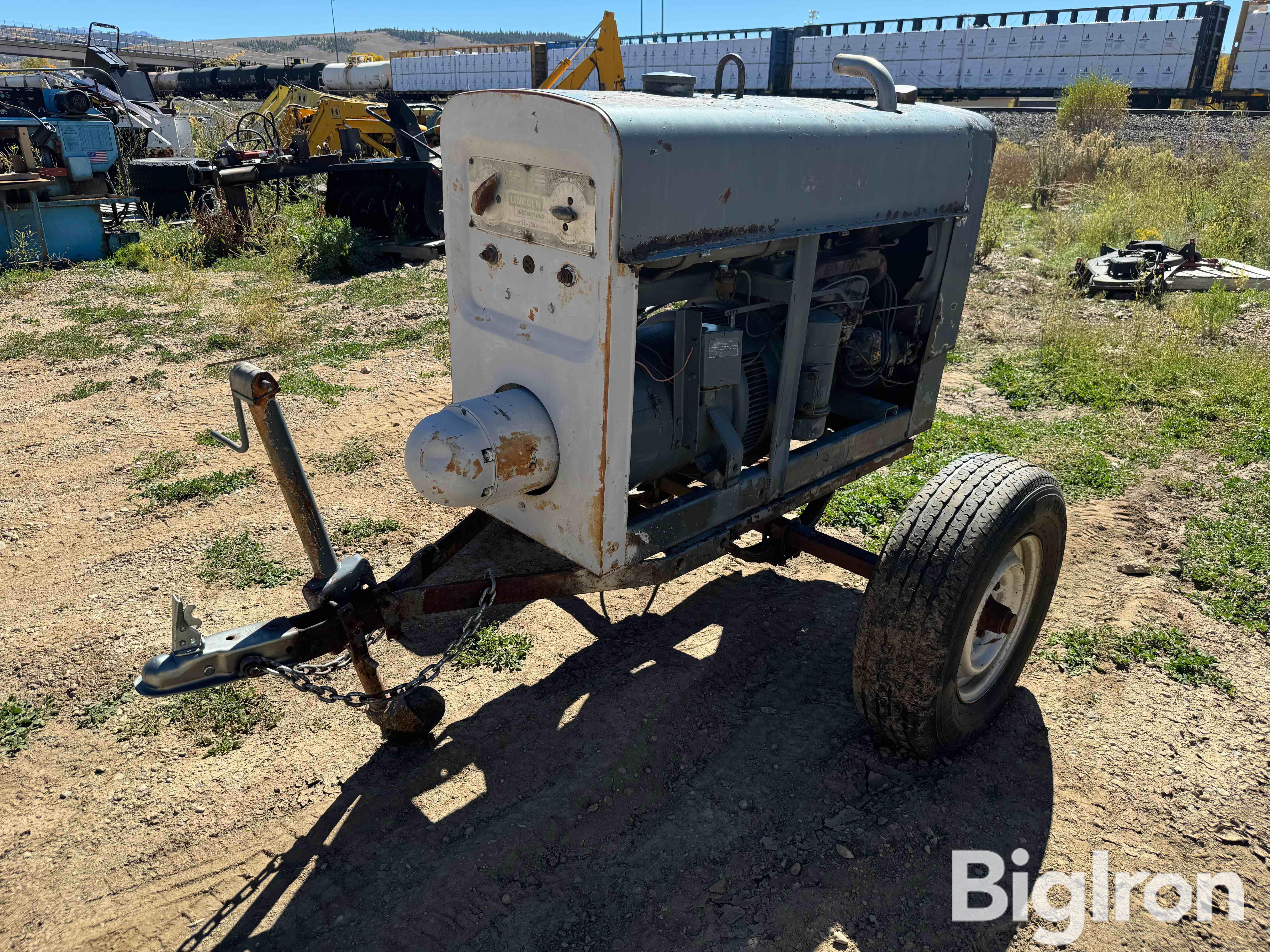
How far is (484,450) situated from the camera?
2467 mm

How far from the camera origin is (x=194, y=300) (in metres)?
8.88

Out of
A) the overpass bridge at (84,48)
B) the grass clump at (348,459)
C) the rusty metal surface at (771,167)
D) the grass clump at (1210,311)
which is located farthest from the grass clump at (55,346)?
the overpass bridge at (84,48)

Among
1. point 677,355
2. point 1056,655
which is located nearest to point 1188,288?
point 1056,655

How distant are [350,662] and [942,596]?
1.82 metres

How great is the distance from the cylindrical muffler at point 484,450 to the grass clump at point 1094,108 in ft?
64.9

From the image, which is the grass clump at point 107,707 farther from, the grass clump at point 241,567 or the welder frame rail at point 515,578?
the welder frame rail at point 515,578

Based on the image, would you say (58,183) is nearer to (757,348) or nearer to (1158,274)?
(757,348)

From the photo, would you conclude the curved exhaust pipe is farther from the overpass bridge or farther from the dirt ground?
the overpass bridge

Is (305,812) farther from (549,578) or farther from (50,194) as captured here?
(50,194)

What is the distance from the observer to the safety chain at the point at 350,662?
2.40 m

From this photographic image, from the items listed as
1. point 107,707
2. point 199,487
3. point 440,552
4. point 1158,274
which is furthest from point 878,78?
point 1158,274

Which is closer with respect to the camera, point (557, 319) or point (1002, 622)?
point (557, 319)

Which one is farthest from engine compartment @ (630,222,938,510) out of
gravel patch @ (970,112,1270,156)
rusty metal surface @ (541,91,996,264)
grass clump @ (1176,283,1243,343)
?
gravel patch @ (970,112,1270,156)

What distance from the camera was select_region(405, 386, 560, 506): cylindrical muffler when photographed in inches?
96.9
